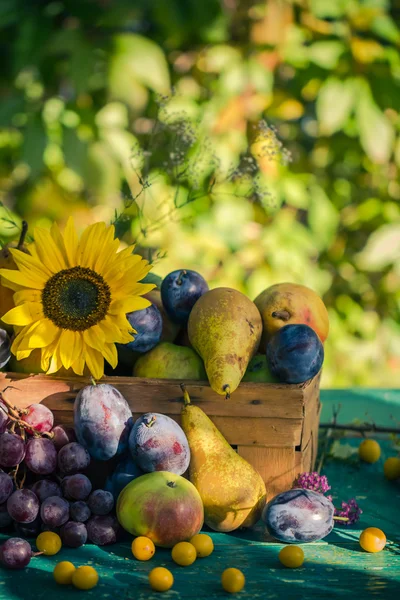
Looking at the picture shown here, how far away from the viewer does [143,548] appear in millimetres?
1219

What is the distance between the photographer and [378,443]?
6.31ft

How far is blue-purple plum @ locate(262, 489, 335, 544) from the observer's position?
128 cm

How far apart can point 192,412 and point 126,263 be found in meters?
0.31

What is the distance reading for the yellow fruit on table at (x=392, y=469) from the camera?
5.41 feet

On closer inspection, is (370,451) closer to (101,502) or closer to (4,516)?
(101,502)

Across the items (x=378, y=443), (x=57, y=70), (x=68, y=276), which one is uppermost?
(x=57, y=70)

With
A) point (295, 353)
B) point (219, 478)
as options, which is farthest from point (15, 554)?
point (295, 353)

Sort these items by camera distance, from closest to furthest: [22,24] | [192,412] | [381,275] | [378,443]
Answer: [192,412], [378,443], [22,24], [381,275]

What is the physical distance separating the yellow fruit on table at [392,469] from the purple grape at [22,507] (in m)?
0.80

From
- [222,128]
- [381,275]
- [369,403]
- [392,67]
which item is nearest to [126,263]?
[369,403]

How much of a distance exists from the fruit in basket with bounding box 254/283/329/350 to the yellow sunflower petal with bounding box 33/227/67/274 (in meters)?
0.43

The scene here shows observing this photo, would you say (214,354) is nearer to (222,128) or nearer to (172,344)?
(172,344)

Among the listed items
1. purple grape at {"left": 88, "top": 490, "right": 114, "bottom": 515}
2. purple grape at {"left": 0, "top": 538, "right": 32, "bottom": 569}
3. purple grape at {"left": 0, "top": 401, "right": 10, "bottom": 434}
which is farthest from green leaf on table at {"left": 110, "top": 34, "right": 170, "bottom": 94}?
purple grape at {"left": 0, "top": 538, "right": 32, "bottom": 569}

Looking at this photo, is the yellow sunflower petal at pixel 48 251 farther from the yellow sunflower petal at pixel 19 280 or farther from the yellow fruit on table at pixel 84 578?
the yellow fruit on table at pixel 84 578
